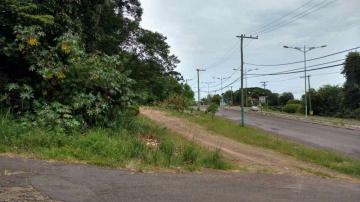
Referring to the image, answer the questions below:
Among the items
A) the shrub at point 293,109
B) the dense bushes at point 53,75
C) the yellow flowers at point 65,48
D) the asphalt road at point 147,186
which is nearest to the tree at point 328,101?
the shrub at point 293,109

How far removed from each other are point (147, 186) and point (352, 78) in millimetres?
74084

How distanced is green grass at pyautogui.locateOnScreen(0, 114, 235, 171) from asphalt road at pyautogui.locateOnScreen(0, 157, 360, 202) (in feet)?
2.63

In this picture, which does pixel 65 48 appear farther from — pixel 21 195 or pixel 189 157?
pixel 21 195

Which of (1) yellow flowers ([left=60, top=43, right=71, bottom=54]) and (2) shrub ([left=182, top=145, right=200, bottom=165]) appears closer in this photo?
(2) shrub ([left=182, top=145, right=200, bottom=165])

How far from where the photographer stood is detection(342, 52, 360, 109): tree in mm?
76325

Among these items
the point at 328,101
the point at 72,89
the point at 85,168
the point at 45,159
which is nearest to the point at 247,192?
the point at 85,168

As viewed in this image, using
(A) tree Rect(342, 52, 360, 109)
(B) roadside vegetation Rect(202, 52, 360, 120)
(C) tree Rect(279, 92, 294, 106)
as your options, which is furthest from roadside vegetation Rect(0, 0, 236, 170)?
(C) tree Rect(279, 92, 294, 106)

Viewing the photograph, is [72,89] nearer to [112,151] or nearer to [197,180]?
[112,151]

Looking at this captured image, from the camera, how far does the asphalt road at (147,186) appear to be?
327 inches

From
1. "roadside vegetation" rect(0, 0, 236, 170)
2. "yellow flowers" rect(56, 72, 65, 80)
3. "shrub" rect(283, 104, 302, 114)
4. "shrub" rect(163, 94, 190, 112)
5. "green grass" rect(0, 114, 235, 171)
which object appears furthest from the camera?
"shrub" rect(283, 104, 302, 114)

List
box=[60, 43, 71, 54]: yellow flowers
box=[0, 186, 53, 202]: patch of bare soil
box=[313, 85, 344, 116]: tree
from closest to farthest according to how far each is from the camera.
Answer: box=[0, 186, 53, 202]: patch of bare soil < box=[60, 43, 71, 54]: yellow flowers < box=[313, 85, 344, 116]: tree

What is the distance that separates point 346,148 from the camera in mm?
26750

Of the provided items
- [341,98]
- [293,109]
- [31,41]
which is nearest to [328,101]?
[341,98]

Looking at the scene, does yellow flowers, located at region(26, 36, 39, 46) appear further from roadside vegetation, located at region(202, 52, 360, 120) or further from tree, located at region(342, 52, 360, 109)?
tree, located at region(342, 52, 360, 109)
